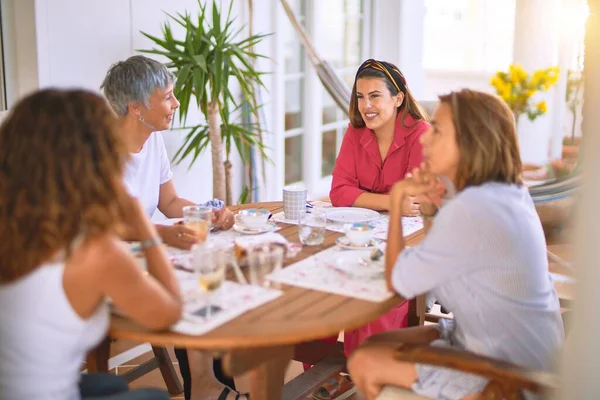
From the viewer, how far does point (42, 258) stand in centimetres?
150

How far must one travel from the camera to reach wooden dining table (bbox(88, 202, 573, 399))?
1.59 meters

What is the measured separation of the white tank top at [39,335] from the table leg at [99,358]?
0.71 meters

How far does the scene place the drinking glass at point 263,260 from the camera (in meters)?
1.95

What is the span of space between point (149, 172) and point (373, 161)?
2.65 feet

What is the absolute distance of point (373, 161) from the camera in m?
2.86

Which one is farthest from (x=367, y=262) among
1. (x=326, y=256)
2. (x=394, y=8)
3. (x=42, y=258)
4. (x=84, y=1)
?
(x=394, y=8)

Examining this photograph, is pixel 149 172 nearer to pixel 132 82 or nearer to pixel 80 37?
pixel 132 82

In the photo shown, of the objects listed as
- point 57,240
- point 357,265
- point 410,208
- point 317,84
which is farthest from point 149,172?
point 317,84

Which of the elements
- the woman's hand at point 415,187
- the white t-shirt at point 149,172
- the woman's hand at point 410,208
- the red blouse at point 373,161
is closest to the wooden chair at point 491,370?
the woman's hand at point 415,187

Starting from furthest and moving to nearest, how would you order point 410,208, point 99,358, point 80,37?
point 80,37
point 410,208
point 99,358

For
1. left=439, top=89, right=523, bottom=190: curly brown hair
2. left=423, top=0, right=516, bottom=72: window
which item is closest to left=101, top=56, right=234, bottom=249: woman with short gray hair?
left=439, top=89, right=523, bottom=190: curly brown hair

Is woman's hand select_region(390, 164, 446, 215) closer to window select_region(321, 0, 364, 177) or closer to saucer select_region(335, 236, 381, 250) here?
saucer select_region(335, 236, 381, 250)

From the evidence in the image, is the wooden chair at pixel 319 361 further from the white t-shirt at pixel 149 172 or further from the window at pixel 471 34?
the window at pixel 471 34

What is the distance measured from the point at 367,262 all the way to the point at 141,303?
2.30 ft
